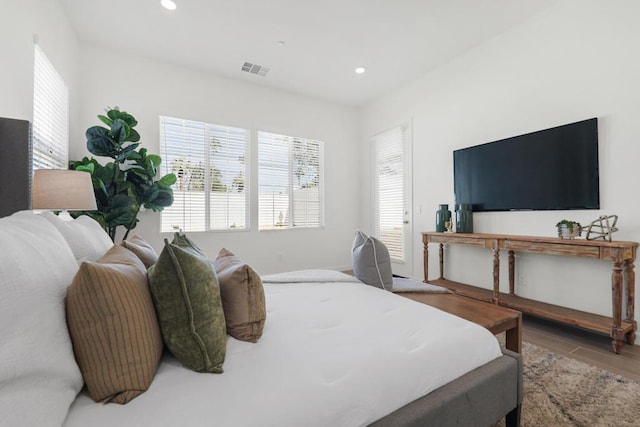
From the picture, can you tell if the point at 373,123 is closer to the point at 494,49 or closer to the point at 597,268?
the point at 494,49

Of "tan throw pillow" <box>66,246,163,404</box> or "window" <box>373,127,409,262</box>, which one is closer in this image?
"tan throw pillow" <box>66,246,163,404</box>

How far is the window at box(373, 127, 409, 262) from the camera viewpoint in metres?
4.46

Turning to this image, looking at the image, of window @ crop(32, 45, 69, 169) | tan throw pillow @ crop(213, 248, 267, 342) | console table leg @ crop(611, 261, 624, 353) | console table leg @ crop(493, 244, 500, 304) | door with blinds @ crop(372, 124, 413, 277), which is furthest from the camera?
door with blinds @ crop(372, 124, 413, 277)

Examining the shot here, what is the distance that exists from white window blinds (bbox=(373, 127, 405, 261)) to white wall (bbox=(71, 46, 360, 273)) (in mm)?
561

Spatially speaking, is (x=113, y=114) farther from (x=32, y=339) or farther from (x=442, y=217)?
(x=442, y=217)

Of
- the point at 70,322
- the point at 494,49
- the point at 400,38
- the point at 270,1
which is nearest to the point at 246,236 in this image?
the point at 270,1

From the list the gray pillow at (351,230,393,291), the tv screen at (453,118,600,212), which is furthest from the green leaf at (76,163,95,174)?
the tv screen at (453,118,600,212)

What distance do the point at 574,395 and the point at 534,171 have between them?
6.66 ft

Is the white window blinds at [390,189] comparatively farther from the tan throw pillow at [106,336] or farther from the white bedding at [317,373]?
the tan throw pillow at [106,336]

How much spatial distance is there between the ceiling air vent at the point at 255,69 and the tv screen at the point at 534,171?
2776mm

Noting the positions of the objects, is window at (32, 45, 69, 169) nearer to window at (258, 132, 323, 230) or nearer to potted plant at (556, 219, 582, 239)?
window at (258, 132, 323, 230)

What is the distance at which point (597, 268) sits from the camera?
248 centimetres

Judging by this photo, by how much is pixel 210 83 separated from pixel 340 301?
148 inches

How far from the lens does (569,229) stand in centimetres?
243
